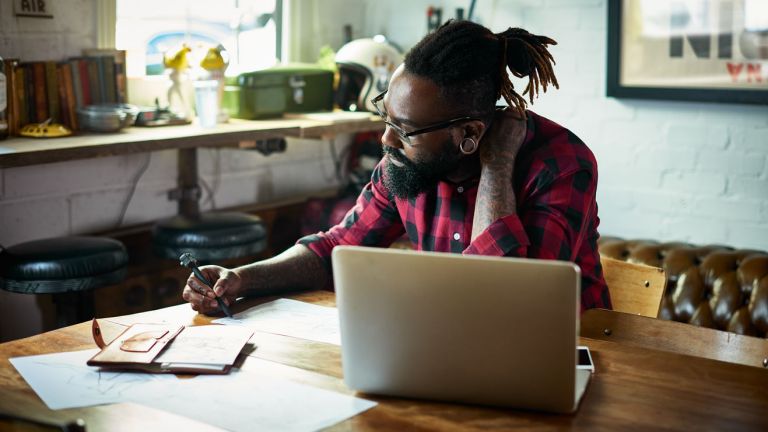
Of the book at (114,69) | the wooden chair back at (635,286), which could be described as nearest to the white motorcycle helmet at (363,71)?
the book at (114,69)

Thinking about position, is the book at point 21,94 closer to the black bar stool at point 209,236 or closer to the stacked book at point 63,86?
the stacked book at point 63,86

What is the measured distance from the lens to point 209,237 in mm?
2904

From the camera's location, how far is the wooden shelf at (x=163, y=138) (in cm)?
242

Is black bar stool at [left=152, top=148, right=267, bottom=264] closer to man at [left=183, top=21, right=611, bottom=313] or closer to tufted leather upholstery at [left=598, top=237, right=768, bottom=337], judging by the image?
man at [left=183, top=21, right=611, bottom=313]

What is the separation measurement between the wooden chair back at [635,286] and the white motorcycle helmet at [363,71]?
178 centimetres

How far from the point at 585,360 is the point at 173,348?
2.24ft

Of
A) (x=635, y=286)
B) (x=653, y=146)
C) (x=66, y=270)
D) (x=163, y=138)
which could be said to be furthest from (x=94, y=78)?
(x=653, y=146)

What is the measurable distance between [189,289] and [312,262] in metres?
0.33

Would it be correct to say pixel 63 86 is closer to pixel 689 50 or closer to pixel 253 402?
pixel 253 402

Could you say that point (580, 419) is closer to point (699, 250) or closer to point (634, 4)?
point (699, 250)

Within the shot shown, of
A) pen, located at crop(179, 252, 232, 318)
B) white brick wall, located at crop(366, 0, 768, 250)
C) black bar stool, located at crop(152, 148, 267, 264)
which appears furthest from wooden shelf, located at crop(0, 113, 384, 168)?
pen, located at crop(179, 252, 232, 318)

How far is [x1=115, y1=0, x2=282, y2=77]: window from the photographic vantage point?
328 centimetres

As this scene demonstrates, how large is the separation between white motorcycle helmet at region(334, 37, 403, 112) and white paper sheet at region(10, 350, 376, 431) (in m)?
2.31

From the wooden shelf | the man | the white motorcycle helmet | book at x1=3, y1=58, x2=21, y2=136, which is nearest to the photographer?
the man
